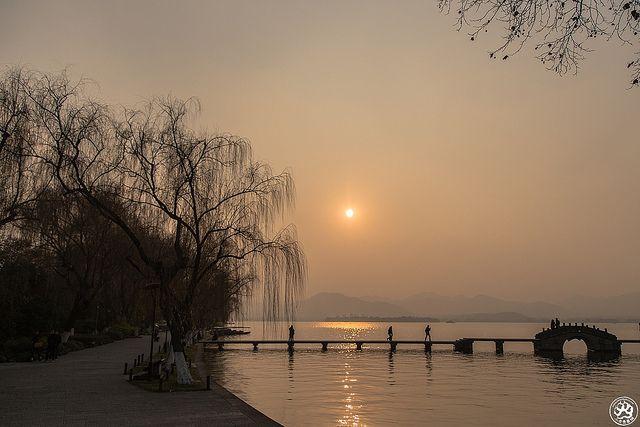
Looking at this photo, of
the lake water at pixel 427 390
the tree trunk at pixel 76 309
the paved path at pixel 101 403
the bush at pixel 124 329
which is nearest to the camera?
the paved path at pixel 101 403

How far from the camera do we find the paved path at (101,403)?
15.1 metres

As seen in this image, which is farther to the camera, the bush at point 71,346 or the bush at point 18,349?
the bush at point 71,346

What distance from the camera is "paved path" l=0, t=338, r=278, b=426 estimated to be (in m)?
15.1

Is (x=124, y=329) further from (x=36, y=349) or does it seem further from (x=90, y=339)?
(x=36, y=349)

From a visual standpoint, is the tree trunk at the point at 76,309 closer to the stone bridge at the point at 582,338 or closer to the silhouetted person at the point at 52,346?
the silhouetted person at the point at 52,346

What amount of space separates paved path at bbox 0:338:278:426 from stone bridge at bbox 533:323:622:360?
50.8 meters

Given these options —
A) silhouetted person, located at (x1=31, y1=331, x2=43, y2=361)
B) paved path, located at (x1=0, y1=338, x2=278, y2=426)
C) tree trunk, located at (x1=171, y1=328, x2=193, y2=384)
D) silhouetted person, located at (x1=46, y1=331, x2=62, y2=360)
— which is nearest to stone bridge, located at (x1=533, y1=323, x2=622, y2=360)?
paved path, located at (x1=0, y1=338, x2=278, y2=426)

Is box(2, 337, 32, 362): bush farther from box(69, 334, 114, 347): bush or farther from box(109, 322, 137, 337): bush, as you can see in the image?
box(109, 322, 137, 337): bush

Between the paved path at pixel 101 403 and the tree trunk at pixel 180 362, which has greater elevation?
the tree trunk at pixel 180 362

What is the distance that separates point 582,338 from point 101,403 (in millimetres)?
58229

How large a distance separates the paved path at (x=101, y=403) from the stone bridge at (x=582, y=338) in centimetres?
5082

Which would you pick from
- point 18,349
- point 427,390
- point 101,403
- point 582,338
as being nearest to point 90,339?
point 18,349

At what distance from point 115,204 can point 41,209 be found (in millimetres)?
3137

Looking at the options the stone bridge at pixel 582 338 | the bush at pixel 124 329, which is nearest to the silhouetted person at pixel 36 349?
the bush at pixel 124 329
